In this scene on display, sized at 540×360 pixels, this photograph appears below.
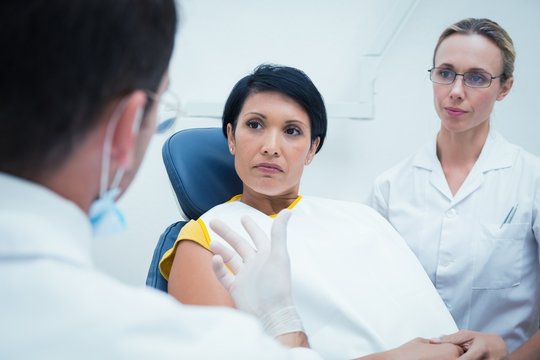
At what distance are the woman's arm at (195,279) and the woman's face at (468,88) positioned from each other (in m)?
0.90

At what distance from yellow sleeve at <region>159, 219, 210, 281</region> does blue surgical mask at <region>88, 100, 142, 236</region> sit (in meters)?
0.59

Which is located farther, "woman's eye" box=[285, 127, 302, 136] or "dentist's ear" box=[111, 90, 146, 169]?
"woman's eye" box=[285, 127, 302, 136]

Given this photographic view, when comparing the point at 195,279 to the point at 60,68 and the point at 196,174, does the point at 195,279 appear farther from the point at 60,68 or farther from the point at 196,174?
the point at 60,68

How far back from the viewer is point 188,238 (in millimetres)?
1382

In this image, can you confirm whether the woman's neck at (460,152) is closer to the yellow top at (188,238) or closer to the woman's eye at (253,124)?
the woman's eye at (253,124)

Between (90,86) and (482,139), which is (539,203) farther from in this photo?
(90,86)

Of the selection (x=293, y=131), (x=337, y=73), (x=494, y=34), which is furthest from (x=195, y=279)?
(x=337, y=73)

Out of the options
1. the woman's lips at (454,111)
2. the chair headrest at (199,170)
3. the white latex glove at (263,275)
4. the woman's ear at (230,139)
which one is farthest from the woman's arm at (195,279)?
the woman's lips at (454,111)

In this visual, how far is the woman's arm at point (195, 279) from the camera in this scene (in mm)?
1245

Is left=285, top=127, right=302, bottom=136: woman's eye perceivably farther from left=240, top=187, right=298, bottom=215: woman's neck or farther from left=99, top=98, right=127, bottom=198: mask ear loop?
left=99, top=98, right=127, bottom=198: mask ear loop

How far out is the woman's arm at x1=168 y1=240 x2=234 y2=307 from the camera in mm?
1245

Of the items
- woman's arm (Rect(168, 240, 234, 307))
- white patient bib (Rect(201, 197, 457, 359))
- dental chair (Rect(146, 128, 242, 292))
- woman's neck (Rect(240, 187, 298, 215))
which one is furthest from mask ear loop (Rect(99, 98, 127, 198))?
woman's neck (Rect(240, 187, 298, 215))

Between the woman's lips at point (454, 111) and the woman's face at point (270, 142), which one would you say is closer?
the woman's face at point (270, 142)

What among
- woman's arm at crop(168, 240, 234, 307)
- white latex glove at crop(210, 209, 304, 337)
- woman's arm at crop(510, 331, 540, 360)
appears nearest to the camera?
white latex glove at crop(210, 209, 304, 337)
